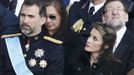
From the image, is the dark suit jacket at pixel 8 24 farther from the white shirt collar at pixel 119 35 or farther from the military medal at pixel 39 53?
the white shirt collar at pixel 119 35

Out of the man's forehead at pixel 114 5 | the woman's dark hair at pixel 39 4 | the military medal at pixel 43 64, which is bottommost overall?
the military medal at pixel 43 64

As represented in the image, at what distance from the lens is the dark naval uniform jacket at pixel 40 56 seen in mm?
5215

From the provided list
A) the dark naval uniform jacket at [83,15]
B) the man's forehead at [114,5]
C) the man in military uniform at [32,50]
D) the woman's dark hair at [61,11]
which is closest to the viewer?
the man in military uniform at [32,50]

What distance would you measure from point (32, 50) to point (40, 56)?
0.11 metres

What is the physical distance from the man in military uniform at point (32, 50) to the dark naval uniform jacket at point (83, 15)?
896 millimetres

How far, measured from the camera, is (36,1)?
5238 mm

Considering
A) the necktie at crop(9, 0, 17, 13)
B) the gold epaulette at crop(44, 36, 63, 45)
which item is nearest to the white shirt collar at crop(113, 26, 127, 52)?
the gold epaulette at crop(44, 36, 63, 45)

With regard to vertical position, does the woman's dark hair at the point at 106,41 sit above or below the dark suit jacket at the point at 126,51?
above

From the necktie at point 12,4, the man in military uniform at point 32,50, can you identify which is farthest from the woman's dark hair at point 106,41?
the necktie at point 12,4

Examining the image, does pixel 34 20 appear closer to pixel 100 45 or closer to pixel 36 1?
pixel 36 1

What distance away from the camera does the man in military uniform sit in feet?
17.0

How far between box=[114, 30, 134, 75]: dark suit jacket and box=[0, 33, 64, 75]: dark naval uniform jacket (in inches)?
31.8

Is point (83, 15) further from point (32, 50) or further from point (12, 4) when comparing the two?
point (32, 50)

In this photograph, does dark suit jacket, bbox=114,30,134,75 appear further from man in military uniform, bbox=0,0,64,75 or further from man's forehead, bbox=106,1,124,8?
man in military uniform, bbox=0,0,64,75
